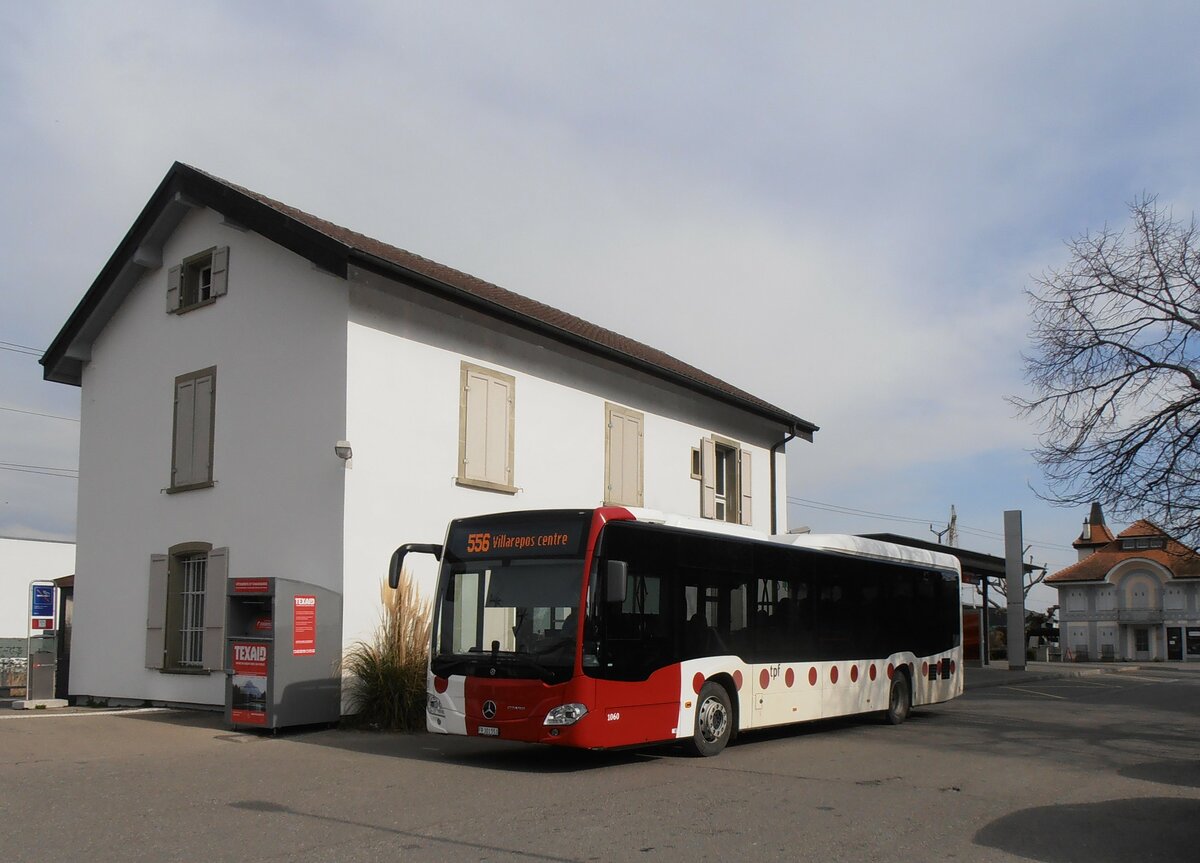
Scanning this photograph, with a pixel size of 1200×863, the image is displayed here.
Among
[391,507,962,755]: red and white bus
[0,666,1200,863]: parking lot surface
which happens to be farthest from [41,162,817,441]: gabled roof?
[0,666,1200,863]: parking lot surface

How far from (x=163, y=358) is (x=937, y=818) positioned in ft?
49.8

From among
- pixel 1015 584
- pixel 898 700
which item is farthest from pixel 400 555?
pixel 1015 584

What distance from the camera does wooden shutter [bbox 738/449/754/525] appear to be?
81.4 feet

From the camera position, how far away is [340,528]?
15266 mm

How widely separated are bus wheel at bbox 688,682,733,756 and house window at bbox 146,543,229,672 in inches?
336

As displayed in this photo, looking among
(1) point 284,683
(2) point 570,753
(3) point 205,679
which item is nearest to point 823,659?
(2) point 570,753

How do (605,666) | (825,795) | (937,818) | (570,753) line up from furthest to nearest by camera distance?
1. (570,753)
2. (605,666)
3. (825,795)
4. (937,818)

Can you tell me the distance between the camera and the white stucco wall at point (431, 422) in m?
15.6

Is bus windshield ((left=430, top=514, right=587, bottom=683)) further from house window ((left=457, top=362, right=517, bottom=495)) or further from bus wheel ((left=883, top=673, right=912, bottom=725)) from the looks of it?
bus wheel ((left=883, top=673, right=912, bottom=725))

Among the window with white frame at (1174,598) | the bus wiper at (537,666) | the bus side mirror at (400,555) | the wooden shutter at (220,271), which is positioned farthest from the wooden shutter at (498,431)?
the window with white frame at (1174,598)

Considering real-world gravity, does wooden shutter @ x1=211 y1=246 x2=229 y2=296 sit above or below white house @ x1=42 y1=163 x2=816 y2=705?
above

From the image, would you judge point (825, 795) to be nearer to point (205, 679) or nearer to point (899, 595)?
point (899, 595)

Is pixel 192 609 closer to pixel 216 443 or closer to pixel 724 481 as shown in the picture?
pixel 216 443

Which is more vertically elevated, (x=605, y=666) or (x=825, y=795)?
(x=605, y=666)
